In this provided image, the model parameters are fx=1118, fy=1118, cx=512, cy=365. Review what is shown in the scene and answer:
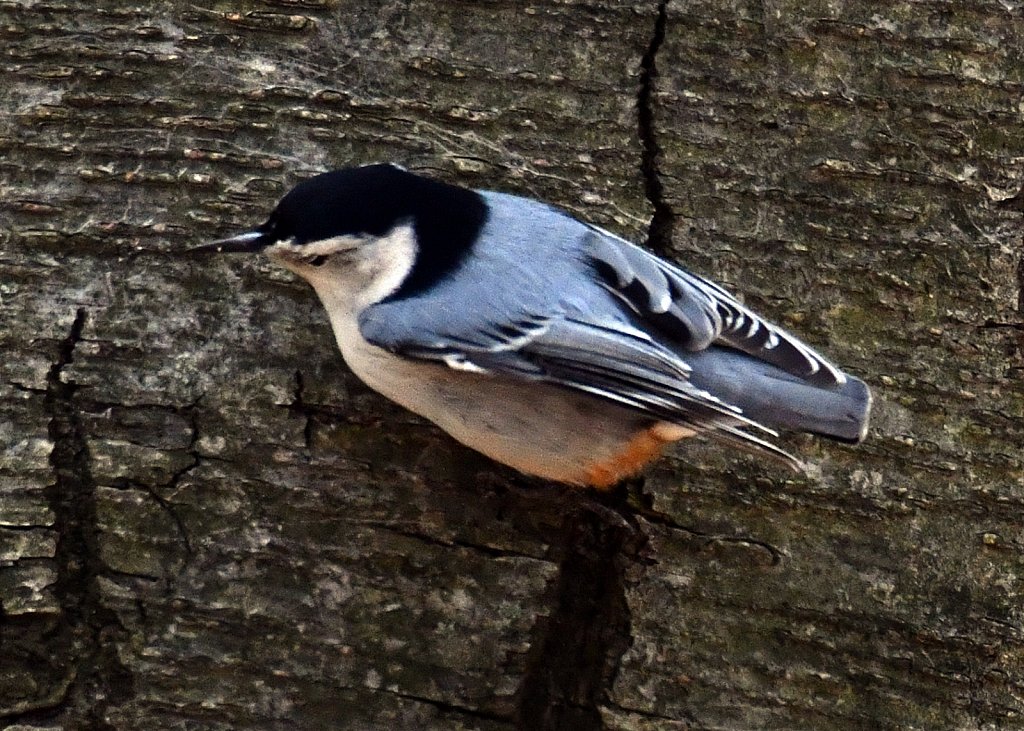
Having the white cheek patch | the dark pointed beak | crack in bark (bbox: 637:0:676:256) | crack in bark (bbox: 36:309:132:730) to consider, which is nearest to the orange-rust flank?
crack in bark (bbox: 637:0:676:256)

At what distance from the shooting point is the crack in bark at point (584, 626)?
174cm

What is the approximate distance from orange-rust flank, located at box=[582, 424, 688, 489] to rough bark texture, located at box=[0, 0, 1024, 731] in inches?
1.2

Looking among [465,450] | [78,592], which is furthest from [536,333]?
[78,592]

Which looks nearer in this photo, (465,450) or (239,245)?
(239,245)

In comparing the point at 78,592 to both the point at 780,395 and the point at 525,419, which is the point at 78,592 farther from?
the point at 780,395

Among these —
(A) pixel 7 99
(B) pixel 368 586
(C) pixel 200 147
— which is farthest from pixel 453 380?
(A) pixel 7 99

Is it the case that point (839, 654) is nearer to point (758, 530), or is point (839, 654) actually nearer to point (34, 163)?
point (758, 530)

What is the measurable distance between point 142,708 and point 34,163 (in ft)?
2.92

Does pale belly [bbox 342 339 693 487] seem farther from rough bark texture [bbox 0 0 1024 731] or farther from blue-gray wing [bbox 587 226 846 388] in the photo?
blue-gray wing [bbox 587 226 846 388]

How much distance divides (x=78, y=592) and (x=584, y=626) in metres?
0.78

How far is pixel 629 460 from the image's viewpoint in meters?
1.80

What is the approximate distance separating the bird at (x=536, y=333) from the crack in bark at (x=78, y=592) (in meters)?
0.36

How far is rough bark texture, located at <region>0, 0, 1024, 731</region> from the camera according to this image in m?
1.71

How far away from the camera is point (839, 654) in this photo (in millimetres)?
1731
